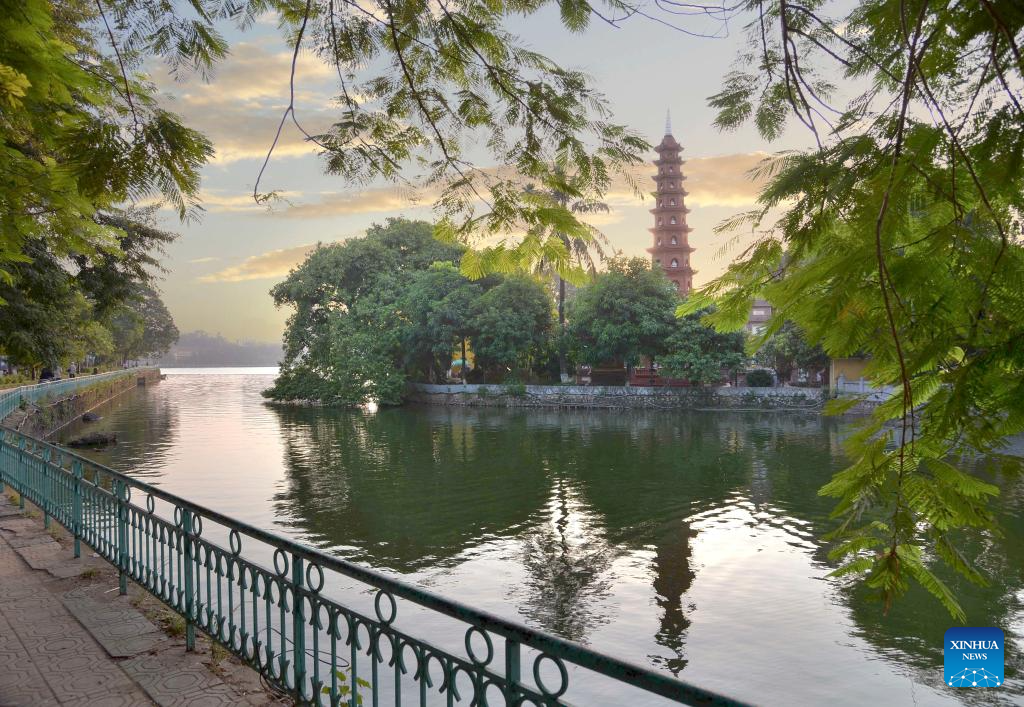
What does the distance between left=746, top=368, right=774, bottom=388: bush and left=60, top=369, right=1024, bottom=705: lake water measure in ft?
34.7

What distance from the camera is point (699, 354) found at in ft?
138

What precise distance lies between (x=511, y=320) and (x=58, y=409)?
23.7 metres

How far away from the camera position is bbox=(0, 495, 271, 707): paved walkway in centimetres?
468

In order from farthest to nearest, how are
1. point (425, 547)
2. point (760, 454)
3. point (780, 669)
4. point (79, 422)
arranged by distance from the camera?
point (79, 422)
point (760, 454)
point (425, 547)
point (780, 669)

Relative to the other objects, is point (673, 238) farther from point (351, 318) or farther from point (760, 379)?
point (351, 318)

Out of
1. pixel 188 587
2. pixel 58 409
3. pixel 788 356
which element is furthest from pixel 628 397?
pixel 188 587

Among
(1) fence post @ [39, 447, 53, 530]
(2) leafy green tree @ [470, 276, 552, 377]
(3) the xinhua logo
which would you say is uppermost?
(2) leafy green tree @ [470, 276, 552, 377]

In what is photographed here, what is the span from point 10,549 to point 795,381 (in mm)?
47601

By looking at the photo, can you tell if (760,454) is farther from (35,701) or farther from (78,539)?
(35,701)

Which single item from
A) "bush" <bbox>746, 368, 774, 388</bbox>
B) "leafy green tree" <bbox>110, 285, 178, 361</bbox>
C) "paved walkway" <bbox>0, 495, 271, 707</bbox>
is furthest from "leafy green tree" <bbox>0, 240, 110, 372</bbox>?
"leafy green tree" <bbox>110, 285, 178, 361</bbox>

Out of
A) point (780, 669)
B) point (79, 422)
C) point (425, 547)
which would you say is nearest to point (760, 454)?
point (425, 547)

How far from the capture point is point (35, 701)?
15.1ft

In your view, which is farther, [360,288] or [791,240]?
[360,288]

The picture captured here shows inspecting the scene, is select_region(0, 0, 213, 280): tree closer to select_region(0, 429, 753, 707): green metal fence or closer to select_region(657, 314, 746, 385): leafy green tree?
select_region(0, 429, 753, 707): green metal fence
